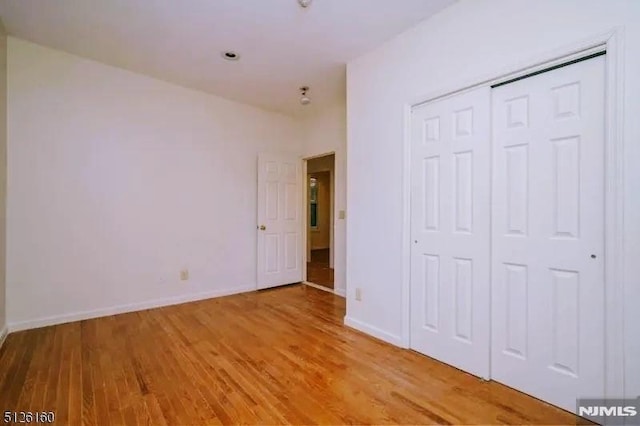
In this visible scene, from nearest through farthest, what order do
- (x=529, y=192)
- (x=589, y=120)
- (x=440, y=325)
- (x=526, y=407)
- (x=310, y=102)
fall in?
(x=589, y=120), (x=526, y=407), (x=529, y=192), (x=440, y=325), (x=310, y=102)

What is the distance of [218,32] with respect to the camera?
105 inches

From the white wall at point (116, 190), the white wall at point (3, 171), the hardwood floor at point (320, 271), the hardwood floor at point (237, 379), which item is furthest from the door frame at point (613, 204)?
the white wall at point (3, 171)

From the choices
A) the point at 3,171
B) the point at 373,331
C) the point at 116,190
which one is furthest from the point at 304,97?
the point at 3,171

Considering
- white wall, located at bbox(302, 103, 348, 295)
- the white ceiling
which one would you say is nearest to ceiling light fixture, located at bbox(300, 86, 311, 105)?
the white ceiling

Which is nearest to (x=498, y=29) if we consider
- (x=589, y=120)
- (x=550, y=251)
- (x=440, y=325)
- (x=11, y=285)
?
(x=589, y=120)

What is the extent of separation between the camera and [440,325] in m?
2.40

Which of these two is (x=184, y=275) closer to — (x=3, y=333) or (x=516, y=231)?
(x=3, y=333)

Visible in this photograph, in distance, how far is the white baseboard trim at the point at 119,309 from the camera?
298 centimetres

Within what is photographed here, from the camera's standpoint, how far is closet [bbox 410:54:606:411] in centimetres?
172

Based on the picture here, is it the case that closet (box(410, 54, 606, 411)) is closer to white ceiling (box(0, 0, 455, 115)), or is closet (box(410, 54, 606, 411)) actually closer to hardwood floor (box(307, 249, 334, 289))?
white ceiling (box(0, 0, 455, 115))

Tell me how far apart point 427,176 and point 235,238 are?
2.90 meters

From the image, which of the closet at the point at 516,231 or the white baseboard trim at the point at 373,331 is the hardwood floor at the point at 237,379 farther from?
the closet at the point at 516,231

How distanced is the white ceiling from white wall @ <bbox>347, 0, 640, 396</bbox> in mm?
242

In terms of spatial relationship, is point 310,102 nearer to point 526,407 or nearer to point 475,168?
point 475,168
